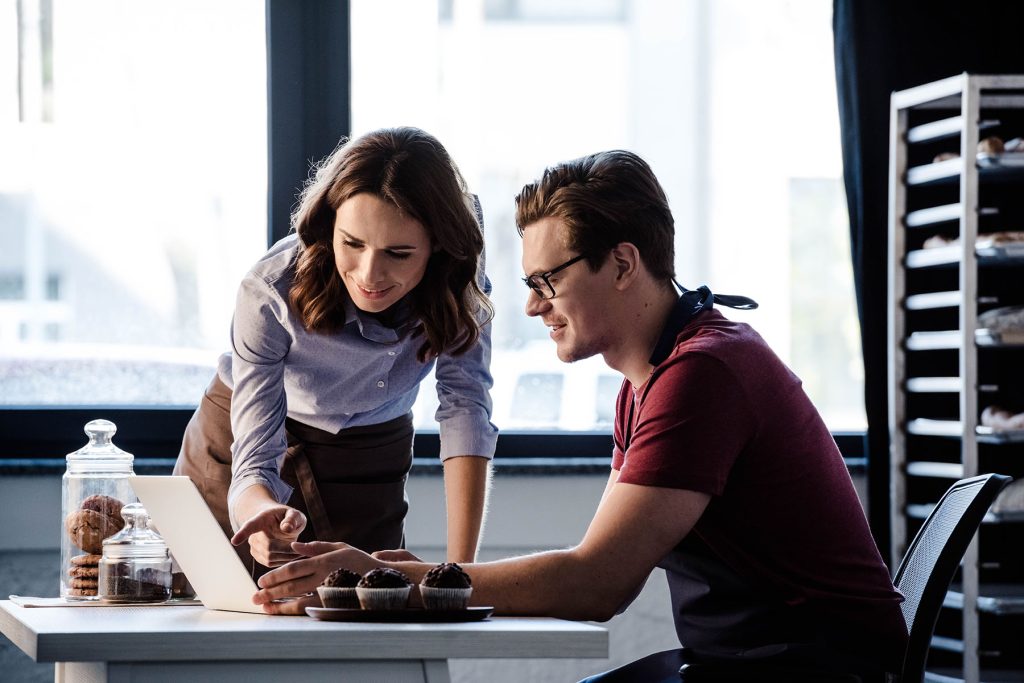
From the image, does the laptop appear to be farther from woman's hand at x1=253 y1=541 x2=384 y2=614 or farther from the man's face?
the man's face

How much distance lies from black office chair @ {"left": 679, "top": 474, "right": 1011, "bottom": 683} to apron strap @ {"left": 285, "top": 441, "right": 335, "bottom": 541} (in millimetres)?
790

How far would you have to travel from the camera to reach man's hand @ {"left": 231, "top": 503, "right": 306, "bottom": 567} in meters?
1.51

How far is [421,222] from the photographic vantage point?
181 cm

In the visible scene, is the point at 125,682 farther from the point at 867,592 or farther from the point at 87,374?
the point at 87,374

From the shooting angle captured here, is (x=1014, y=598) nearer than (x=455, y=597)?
No

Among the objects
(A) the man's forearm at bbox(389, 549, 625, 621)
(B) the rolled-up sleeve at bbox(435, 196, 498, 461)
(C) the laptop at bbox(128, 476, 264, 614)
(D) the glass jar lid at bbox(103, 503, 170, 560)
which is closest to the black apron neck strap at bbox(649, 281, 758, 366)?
(A) the man's forearm at bbox(389, 549, 625, 621)

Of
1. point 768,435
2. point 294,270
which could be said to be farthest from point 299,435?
point 768,435

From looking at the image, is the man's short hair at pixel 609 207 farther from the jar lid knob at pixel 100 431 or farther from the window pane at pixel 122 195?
the window pane at pixel 122 195

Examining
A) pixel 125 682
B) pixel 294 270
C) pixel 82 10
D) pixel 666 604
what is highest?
pixel 82 10

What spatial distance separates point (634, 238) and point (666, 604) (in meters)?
1.88

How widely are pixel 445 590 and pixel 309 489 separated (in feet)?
2.68

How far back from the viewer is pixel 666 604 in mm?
3314

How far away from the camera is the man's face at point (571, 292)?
1.66 meters

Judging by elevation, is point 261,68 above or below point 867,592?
above
